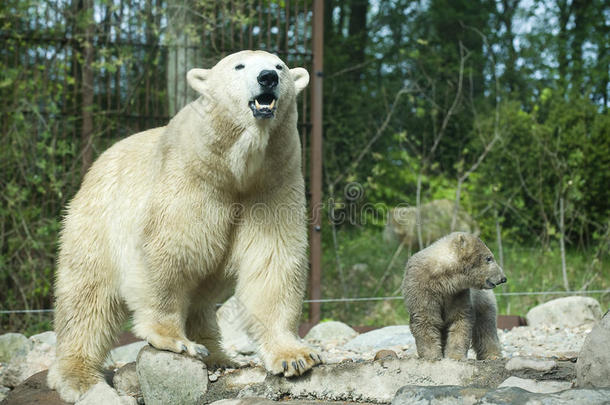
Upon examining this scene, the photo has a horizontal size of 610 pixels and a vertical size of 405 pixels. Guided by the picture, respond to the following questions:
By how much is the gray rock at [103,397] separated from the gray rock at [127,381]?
29cm

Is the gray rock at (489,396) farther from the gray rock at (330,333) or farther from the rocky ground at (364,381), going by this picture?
the gray rock at (330,333)

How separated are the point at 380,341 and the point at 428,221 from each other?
3711mm

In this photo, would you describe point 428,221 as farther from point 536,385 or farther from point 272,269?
point 536,385

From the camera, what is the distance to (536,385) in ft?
9.13

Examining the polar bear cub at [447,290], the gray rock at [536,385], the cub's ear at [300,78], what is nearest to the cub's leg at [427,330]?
the polar bear cub at [447,290]

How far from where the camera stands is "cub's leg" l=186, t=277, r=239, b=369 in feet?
12.3

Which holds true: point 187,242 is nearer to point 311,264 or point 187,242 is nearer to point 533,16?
point 311,264

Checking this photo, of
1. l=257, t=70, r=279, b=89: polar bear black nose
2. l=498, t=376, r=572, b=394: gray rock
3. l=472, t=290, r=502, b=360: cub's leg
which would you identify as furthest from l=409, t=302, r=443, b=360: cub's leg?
l=257, t=70, r=279, b=89: polar bear black nose

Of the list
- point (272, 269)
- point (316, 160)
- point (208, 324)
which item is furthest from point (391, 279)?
point (272, 269)

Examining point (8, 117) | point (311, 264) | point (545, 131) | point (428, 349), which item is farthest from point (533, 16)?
point (428, 349)

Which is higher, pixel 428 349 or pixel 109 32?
pixel 109 32

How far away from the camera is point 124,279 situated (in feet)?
12.1

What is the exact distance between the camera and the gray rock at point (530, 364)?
2.93m

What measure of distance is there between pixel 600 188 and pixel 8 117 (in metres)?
6.76
